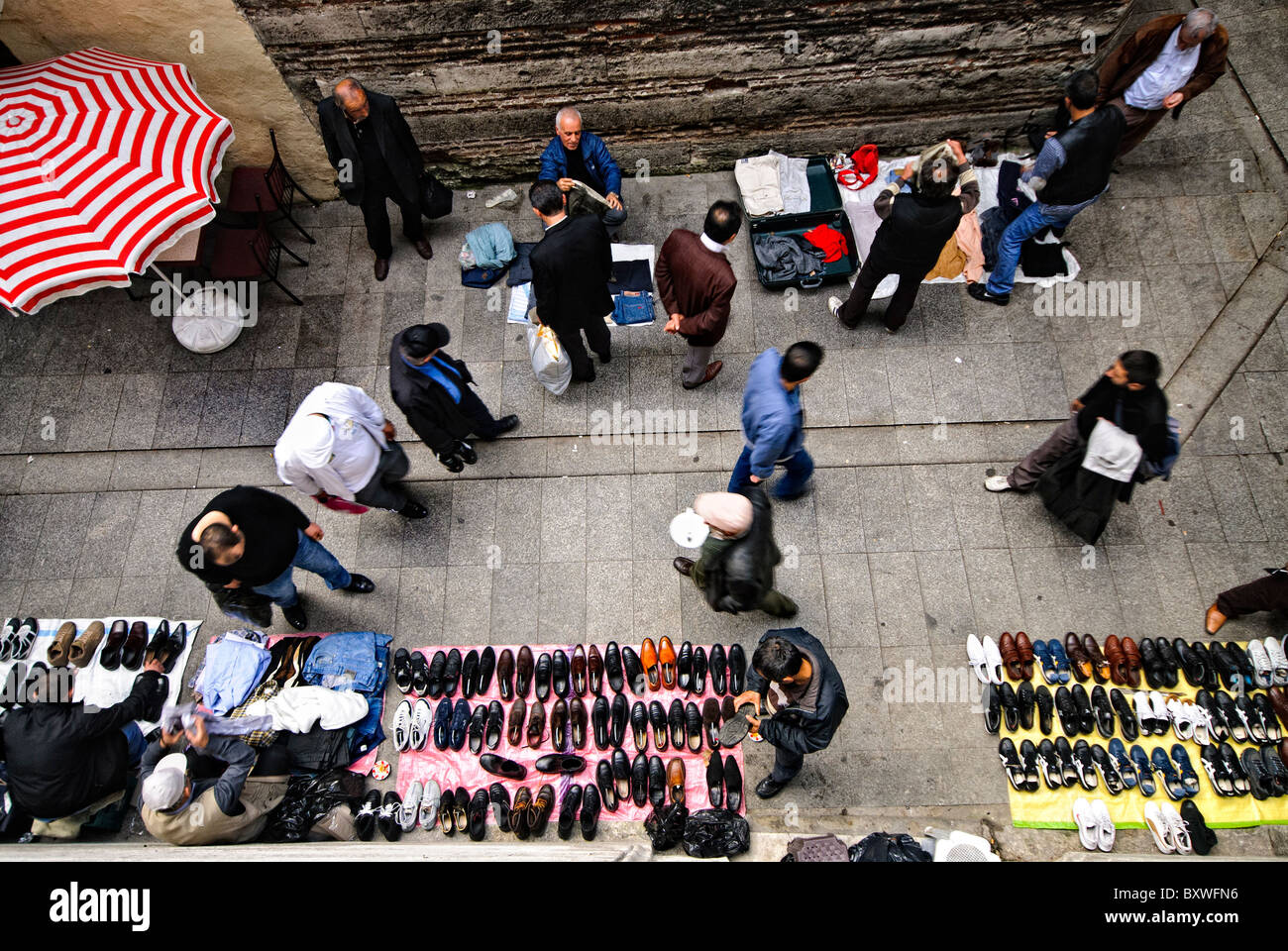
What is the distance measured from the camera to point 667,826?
206 inches

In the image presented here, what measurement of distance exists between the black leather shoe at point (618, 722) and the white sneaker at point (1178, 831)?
3.79 m

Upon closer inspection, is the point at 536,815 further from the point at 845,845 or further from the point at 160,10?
the point at 160,10

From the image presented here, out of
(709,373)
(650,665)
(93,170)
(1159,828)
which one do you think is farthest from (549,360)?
(1159,828)

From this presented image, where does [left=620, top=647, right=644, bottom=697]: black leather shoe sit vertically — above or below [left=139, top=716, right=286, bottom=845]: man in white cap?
above

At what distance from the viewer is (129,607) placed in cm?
621

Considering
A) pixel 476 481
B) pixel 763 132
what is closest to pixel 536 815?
pixel 476 481

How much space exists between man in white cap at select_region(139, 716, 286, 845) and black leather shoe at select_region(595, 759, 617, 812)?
2198 mm

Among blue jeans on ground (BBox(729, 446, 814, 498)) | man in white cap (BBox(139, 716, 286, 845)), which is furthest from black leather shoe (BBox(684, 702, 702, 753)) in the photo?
man in white cap (BBox(139, 716, 286, 845))

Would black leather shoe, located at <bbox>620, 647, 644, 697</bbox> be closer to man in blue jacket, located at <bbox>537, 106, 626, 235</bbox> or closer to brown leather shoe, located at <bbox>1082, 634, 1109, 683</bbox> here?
brown leather shoe, located at <bbox>1082, 634, 1109, 683</bbox>

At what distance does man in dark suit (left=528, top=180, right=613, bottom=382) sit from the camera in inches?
216

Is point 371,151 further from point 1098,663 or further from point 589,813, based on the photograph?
point 1098,663

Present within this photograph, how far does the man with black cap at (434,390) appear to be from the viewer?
16.9 feet
